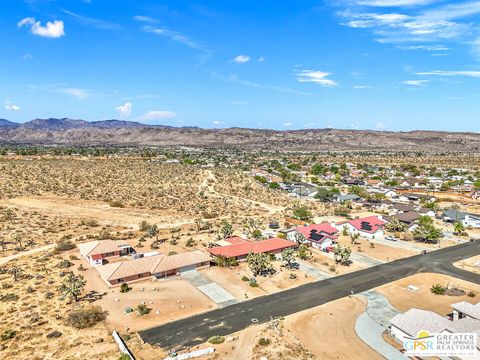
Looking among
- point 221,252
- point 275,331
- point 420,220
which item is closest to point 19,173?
point 221,252

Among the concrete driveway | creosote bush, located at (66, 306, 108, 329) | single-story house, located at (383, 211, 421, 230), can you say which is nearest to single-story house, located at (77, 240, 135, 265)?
the concrete driveway

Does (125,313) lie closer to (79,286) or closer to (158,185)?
(79,286)

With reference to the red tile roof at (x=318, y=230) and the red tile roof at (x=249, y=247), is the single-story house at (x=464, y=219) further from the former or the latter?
the red tile roof at (x=249, y=247)

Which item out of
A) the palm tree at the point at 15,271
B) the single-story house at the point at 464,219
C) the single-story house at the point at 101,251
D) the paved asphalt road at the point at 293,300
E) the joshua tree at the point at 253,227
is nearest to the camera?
the paved asphalt road at the point at 293,300

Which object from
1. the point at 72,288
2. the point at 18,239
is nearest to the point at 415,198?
the point at 72,288

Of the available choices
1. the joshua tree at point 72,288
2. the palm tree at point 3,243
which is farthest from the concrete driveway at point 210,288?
the palm tree at point 3,243

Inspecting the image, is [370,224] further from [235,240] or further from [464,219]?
[235,240]

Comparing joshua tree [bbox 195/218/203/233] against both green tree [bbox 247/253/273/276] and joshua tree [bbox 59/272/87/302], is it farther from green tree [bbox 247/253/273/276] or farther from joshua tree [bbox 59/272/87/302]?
joshua tree [bbox 59/272/87/302]
